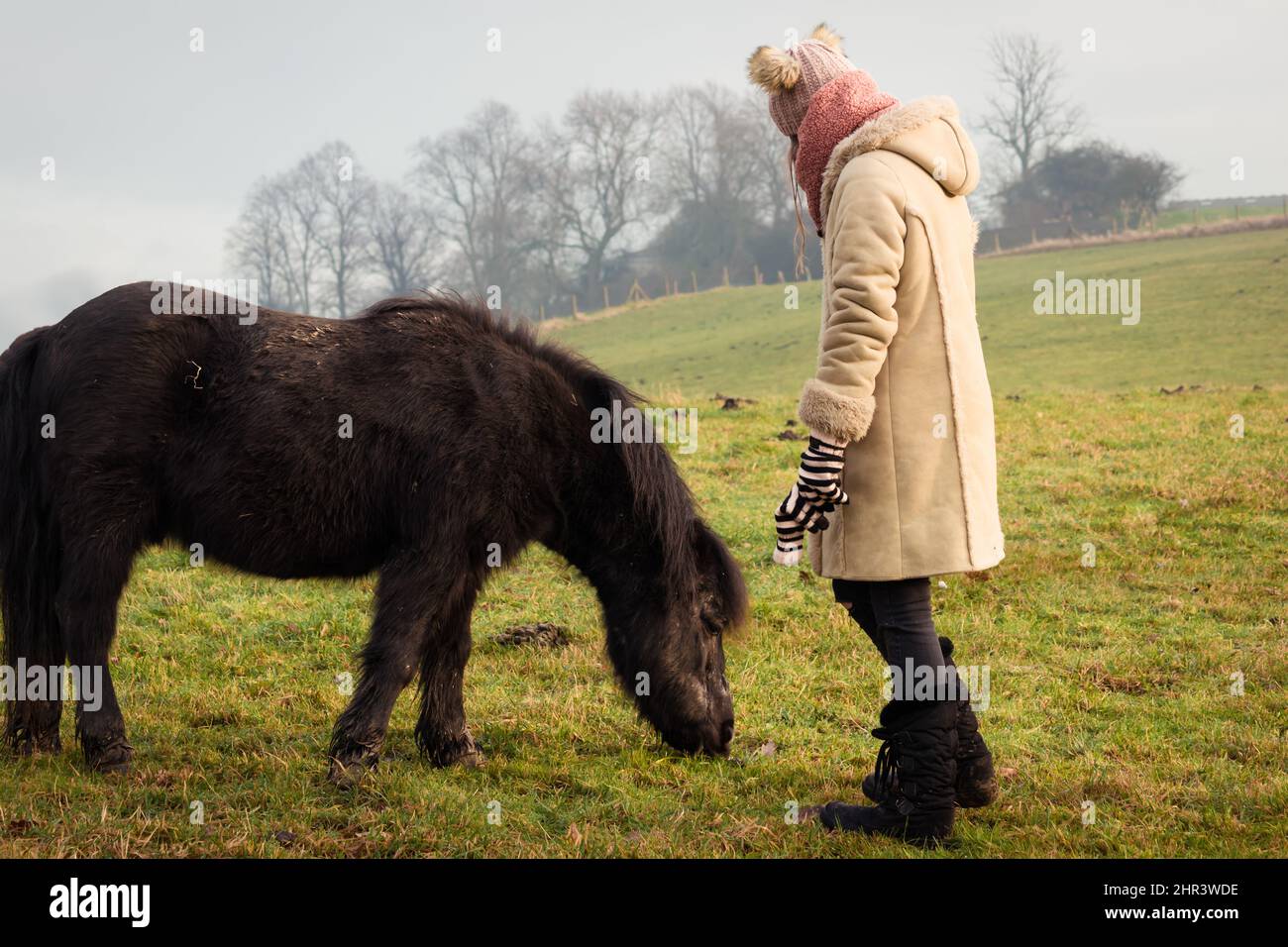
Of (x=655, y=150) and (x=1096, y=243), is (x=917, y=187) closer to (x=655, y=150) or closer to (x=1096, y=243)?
(x=1096, y=243)

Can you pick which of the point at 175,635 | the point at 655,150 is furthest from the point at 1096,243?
the point at 175,635

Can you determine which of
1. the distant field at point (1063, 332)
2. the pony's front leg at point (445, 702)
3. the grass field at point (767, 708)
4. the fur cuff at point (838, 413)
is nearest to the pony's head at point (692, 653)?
the grass field at point (767, 708)

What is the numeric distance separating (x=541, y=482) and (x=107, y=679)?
2.12m

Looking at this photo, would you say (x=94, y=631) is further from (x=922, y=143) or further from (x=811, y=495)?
(x=922, y=143)

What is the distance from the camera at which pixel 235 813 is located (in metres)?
4.29

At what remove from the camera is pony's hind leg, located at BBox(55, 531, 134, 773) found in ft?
15.6

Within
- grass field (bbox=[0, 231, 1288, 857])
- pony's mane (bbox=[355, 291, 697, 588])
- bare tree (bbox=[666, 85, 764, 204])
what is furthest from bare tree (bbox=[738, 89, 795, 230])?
pony's mane (bbox=[355, 291, 697, 588])

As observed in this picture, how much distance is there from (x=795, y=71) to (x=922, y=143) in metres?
0.54

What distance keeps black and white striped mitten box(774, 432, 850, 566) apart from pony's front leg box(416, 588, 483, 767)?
1.78 metres

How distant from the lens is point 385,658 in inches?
186

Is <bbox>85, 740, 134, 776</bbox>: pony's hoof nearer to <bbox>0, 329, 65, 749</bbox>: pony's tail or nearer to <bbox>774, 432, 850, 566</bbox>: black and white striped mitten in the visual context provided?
<bbox>0, 329, 65, 749</bbox>: pony's tail

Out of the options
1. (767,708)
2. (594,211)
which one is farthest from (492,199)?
(767,708)

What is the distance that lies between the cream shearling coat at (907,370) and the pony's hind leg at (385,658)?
1836mm

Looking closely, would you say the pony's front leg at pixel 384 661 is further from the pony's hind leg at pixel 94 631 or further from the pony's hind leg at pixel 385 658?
the pony's hind leg at pixel 94 631
